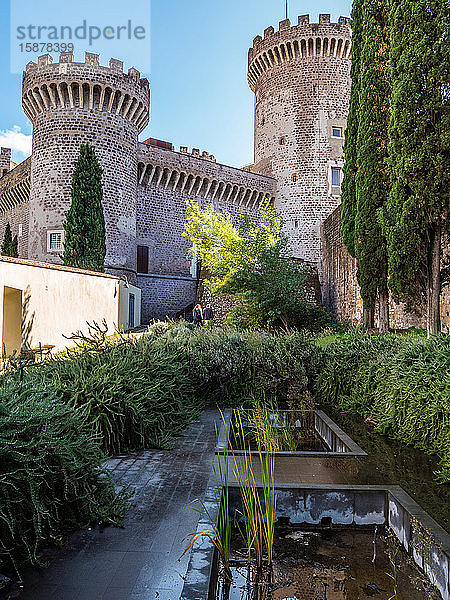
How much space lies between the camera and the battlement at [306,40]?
2555 cm

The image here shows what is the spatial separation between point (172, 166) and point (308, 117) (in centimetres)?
831

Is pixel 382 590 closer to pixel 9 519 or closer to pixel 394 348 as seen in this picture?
pixel 9 519

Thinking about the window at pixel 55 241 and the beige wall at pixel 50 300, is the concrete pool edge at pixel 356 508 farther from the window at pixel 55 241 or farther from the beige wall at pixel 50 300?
the window at pixel 55 241

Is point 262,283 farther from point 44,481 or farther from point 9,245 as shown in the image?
point 9,245

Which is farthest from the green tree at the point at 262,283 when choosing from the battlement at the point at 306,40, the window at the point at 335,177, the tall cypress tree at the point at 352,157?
the battlement at the point at 306,40

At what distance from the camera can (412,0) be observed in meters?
7.78

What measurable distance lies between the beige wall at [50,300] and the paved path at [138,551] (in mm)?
3588

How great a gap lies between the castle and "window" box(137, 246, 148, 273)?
0.05m

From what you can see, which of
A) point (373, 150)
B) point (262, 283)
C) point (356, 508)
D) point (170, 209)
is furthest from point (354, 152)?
point (170, 209)

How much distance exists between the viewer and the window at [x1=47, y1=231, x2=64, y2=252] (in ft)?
62.0

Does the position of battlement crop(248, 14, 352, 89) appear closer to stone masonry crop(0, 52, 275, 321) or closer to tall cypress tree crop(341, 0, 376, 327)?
stone masonry crop(0, 52, 275, 321)

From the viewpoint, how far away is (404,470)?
3924 millimetres

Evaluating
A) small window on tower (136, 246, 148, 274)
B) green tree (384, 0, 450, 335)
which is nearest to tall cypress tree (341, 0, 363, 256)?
green tree (384, 0, 450, 335)

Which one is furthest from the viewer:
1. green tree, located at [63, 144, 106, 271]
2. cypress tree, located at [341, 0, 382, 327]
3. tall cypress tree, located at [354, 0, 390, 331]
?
green tree, located at [63, 144, 106, 271]
